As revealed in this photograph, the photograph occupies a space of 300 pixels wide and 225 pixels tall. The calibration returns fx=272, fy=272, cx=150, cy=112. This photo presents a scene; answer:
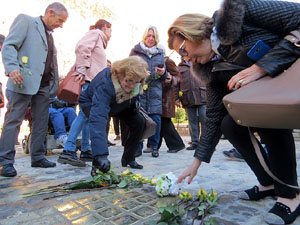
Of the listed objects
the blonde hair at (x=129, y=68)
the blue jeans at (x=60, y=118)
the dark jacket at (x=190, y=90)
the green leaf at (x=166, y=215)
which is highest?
the blonde hair at (x=129, y=68)

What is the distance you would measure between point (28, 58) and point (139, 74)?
4.39 feet

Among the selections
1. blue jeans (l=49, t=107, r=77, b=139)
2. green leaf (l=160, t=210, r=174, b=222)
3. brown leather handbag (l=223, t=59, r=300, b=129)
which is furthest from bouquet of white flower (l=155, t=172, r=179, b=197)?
blue jeans (l=49, t=107, r=77, b=139)

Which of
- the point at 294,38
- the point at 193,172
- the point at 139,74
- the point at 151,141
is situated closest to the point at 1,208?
the point at 193,172

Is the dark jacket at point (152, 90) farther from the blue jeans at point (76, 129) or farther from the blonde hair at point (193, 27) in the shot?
the blonde hair at point (193, 27)

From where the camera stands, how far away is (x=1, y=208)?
1.83 metres

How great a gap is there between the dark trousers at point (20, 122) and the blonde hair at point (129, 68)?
41.8 inches

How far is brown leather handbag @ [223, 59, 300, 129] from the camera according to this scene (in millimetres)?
1165

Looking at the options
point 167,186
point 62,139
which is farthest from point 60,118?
point 167,186

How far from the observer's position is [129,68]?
8.80 ft

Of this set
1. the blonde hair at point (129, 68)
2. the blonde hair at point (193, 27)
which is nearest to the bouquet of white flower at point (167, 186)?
the blonde hair at point (193, 27)

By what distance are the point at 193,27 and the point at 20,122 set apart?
221 centimetres

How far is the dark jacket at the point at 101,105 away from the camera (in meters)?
2.40

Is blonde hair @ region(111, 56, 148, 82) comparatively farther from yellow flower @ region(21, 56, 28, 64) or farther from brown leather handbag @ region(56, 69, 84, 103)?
yellow flower @ region(21, 56, 28, 64)

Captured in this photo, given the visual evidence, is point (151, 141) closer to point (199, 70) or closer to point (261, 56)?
point (199, 70)
